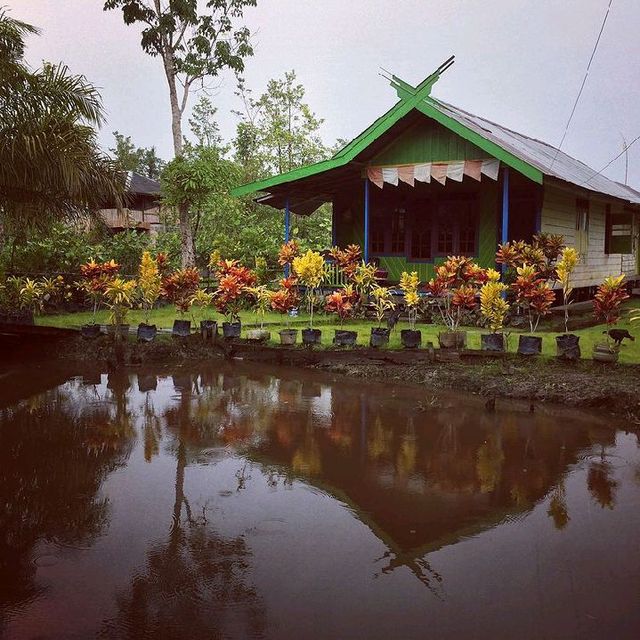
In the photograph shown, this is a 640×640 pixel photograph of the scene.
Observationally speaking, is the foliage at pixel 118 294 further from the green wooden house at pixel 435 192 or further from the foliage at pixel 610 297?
the foliage at pixel 610 297

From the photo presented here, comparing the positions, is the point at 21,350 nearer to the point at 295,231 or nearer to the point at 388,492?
the point at 388,492

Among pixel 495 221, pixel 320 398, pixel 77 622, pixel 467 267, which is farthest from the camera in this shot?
pixel 495 221

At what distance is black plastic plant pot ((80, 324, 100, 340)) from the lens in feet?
37.2

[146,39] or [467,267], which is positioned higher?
[146,39]

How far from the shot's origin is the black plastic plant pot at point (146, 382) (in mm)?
8823

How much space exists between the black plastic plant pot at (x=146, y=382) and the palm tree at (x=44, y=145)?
3.06 m

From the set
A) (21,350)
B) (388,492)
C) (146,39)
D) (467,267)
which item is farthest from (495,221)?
(146,39)

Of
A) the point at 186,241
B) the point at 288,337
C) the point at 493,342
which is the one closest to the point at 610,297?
the point at 493,342

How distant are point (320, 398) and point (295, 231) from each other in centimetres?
1482

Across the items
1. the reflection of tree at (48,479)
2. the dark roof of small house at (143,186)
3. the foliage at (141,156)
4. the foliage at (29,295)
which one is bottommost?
the reflection of tree at (48,479)

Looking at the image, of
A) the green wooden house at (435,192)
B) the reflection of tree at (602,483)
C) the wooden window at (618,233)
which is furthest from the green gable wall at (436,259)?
the reflection of tree at (602,483)

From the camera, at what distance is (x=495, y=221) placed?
1541cm

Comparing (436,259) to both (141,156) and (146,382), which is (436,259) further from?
(141,156)

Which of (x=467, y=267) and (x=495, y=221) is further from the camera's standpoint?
(x=495, y=221)
